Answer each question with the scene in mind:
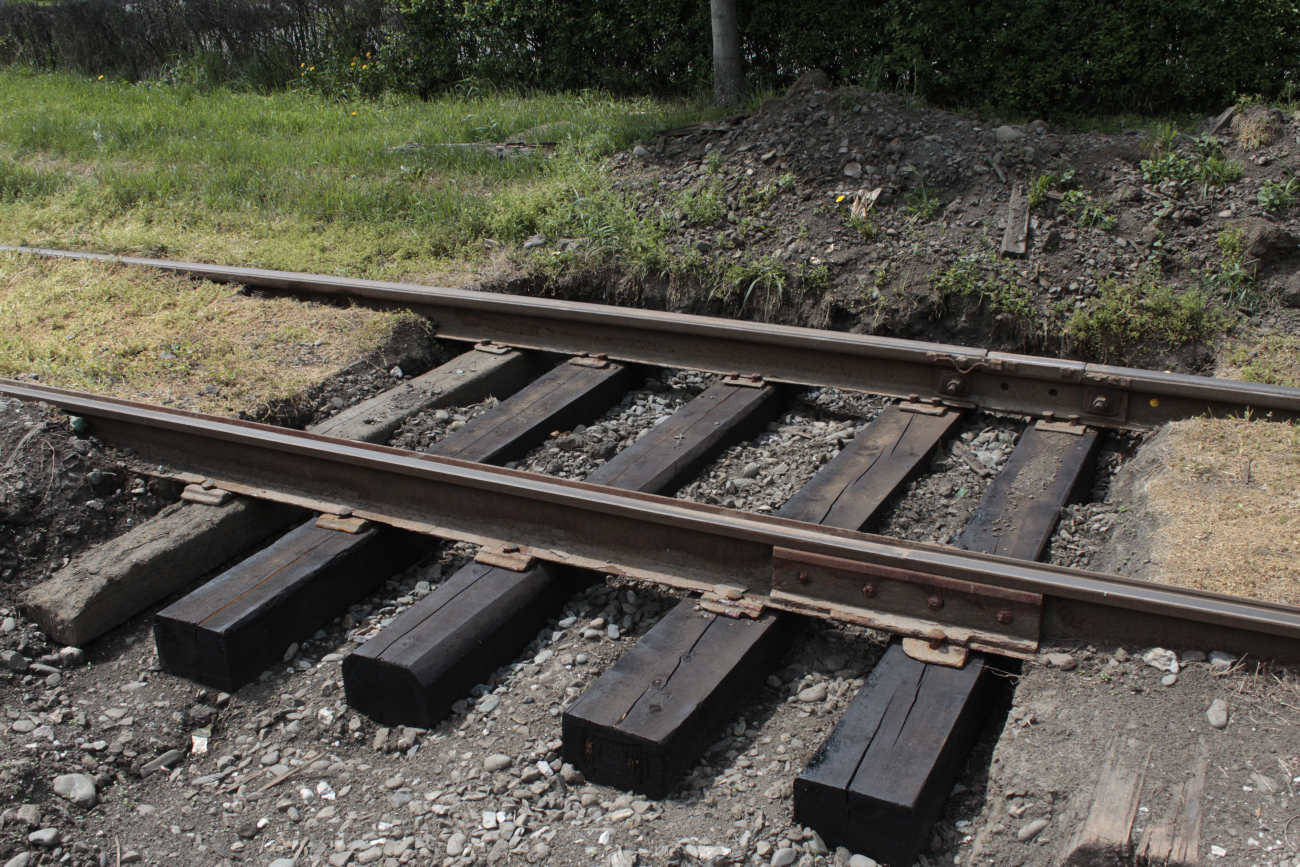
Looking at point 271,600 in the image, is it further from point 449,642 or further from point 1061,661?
point 1061,661

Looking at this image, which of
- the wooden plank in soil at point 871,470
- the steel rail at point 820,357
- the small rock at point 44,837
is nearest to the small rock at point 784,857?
the wooden plank in soil at point 871,470

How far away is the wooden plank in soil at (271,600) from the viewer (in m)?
3.35

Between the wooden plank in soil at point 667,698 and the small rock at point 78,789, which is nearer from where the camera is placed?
the wooden plank in soil at point 667,698

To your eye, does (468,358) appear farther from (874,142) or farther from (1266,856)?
(1266,856)

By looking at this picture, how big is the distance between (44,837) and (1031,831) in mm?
2560

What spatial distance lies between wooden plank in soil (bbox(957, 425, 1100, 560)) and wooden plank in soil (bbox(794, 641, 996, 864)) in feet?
2.45

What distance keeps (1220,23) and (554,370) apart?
7.50 metres

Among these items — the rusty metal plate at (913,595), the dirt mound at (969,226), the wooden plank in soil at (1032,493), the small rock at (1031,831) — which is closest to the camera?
the small rock at (1031,831)

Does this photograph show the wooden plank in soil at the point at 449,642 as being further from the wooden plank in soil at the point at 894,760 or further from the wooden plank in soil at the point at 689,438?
the wooden plank in soil at the point at 689,438

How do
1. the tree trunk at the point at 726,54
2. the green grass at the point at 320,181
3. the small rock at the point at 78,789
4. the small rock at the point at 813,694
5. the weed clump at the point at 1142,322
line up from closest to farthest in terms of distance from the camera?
the small rock at the point at 78,789
the small rock at the point at 813,694
the weed clump at the point at 1142,322
the green grass at the point at 320,181
the tree trunk at the point at 726,54

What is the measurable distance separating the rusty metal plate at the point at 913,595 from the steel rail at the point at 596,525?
2 centimetres

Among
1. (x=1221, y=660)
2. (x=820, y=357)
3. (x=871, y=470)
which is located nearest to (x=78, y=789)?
(x=871, y=470)

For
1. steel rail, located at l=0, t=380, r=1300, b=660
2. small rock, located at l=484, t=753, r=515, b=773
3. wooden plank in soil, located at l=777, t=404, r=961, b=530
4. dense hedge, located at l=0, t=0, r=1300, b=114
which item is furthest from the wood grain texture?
dense hedge, located at l=0, t=0, r=1300, b=114

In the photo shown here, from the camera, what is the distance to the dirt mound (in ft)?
18.8
